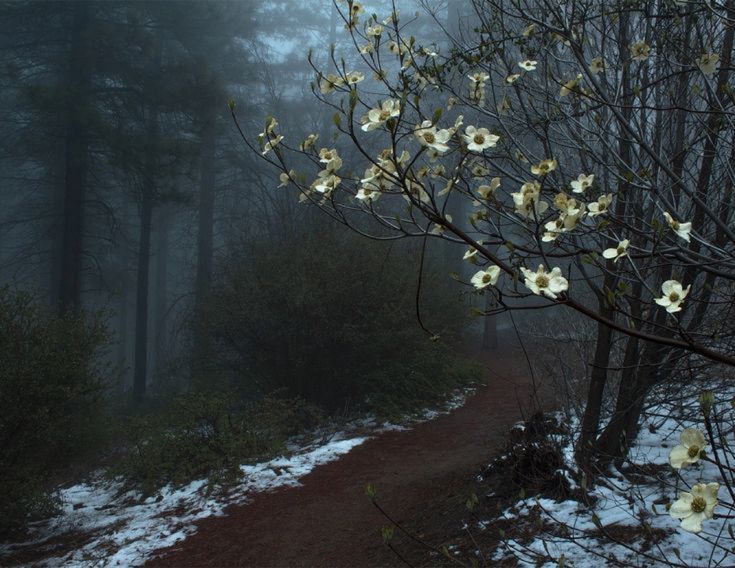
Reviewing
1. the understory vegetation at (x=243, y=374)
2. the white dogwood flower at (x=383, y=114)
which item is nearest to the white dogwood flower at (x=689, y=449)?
the white dogwood flower at (x=383, y=114)

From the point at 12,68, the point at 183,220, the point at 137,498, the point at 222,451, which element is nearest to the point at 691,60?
the point at 222,451

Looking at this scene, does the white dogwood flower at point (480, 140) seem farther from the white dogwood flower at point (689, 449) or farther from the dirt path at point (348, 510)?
the dirt path at point (348, 510)

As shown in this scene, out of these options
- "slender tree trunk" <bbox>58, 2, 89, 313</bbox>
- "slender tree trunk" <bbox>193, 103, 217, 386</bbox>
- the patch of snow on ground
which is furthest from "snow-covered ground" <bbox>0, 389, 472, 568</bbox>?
"slender tree trunk" <bbox>58, 2, 89, 313</bbox>

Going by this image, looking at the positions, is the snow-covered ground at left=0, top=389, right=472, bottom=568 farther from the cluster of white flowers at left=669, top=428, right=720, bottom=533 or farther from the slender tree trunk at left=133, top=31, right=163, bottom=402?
the slender tree trunk at left=133, top=31, right=163, bottom=402

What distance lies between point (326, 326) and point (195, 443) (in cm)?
277

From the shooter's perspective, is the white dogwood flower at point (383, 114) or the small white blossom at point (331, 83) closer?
the white dogwood flower at point (383, 114)

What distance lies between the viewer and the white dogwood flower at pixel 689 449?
146cm

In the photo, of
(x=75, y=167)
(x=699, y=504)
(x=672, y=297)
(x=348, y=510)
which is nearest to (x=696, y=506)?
(x=699, y=504)

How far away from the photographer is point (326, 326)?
9625 mm

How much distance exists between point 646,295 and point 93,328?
586 cm

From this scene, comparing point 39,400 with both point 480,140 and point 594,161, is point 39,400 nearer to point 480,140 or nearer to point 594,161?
point 594,161

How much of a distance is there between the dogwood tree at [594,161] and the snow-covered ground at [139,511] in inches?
138

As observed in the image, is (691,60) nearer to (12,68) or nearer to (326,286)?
(326,286)

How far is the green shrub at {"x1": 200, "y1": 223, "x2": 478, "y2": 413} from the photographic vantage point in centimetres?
966
